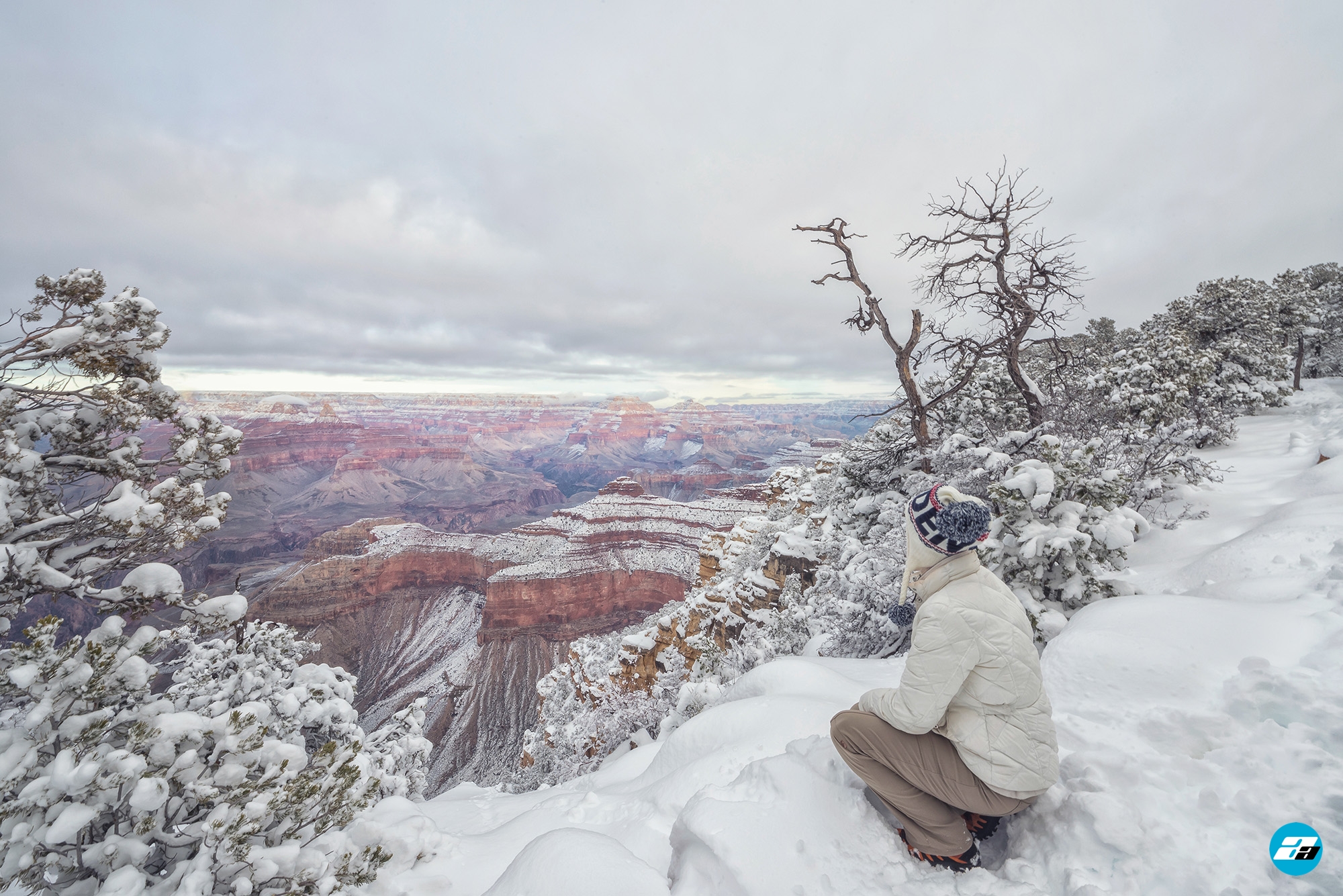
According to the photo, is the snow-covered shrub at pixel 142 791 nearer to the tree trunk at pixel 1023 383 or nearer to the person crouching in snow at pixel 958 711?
the person crouching in snow at pixel 958 711

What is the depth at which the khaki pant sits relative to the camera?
212cm

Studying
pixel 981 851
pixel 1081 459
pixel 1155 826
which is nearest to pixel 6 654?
pixel 981 851

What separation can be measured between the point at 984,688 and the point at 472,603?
179 ft

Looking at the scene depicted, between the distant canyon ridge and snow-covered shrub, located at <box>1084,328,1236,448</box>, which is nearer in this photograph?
snow-covered shrub, located at <box>1084,328,1236,448</box>

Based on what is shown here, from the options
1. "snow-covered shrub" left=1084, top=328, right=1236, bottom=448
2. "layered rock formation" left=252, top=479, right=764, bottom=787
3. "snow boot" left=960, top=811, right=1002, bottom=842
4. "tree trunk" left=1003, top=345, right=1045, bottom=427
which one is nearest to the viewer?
Answer: "snow boot" left=960, top=811, right=1002, bottom=842

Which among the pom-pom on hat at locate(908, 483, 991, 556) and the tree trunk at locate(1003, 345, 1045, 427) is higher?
the tree trunk at locate(1003, 345, 1045, 427)

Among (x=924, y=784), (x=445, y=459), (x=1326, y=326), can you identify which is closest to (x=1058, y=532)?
(x=924, y=784)

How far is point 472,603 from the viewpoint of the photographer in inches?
1917

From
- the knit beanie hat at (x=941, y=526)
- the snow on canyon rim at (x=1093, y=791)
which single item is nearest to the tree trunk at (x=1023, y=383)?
the snow on canyon rim at (x=1093, y=791)

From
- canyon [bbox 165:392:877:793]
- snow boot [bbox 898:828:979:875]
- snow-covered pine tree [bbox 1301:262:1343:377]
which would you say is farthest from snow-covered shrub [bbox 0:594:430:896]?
snow-covered pine tree [bbox 1301:262:1343:377]

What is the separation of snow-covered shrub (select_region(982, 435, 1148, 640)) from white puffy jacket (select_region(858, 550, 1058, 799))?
2.94 meters

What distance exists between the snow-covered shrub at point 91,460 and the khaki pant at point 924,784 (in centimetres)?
473

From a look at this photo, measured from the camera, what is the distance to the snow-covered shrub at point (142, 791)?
2049 mm

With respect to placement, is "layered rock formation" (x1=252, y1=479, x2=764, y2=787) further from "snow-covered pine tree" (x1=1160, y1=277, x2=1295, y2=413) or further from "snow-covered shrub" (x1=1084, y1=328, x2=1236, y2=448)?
"snow-covered pine tree" (x1=1160, y1=277, x2=1295, y2=413)
